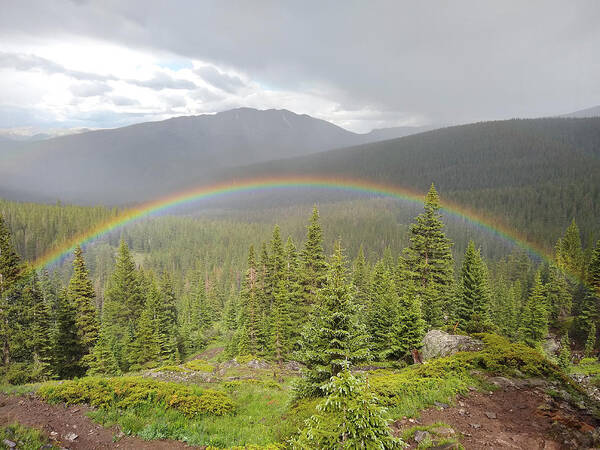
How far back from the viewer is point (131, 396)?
12.1 meters

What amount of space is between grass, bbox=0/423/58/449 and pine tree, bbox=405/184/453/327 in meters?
22.8

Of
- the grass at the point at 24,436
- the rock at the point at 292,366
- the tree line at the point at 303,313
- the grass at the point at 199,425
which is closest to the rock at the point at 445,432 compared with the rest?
the tree line at the point at 303,313

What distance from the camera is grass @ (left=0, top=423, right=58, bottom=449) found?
788cm

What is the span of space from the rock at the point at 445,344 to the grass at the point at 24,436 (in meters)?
16.0

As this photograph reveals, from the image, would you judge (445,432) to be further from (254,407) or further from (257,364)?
(257,364)

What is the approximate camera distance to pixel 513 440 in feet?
26.9

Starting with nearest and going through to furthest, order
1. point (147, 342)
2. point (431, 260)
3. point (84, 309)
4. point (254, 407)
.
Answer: point (254, 407) < point (431, 260) < point (84, 309) < point (147, 342)

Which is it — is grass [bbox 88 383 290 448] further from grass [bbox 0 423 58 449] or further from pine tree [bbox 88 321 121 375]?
pine tree [bbox 88 321 121 375]

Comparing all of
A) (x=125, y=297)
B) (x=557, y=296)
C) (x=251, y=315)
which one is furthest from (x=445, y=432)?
(x=557, y=296)

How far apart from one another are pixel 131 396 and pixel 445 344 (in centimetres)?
1497

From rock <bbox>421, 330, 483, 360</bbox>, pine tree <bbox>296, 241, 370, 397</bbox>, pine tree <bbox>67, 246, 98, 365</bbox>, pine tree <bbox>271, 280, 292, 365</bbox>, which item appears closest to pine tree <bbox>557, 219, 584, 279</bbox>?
pine tree <bbox>271, 280, 292, 365</bbox>

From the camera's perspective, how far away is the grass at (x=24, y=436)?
7.88 m

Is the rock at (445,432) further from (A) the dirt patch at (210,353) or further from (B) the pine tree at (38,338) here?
(A) the dirt patch at (210,353)

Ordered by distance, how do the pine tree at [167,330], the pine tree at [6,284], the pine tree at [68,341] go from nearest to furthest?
the pine tree at [6,284] → the pine tree at [68,341] → the pine tree at [167,330]
